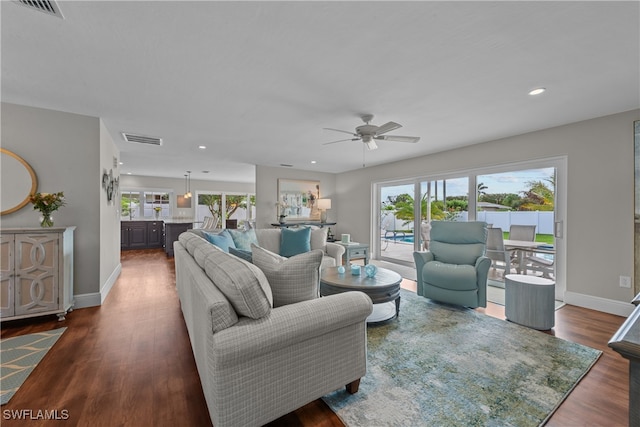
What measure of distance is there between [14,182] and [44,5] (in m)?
2.35

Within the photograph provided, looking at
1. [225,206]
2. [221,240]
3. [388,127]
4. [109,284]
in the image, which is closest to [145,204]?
[225,206]

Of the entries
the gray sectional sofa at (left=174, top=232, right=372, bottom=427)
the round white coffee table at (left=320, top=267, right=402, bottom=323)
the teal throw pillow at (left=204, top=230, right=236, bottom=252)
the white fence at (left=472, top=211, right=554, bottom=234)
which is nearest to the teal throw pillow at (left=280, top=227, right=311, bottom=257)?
the teal throw pillow at (left=204, top=230, right=236, bottom=252)

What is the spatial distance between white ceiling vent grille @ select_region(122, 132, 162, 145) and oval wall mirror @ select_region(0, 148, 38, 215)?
1233mm

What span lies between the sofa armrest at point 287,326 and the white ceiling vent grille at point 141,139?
13.0 ft

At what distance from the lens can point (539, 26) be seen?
1664mm

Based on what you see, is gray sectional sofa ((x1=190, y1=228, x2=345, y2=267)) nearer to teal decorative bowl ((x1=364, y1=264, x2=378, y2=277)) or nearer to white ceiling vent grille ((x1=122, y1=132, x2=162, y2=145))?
teal decorative bowl ((x1=364, y1=264, x2=378, y2=277))

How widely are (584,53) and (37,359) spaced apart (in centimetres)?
478

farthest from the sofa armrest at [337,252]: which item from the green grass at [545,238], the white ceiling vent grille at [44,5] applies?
the white ceiling vent grille at [44,5]

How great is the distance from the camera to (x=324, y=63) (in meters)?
2.07

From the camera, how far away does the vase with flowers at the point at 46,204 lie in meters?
2.79

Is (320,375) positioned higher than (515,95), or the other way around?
(515,95)

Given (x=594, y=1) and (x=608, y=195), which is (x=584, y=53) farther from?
(x=608, y=195)

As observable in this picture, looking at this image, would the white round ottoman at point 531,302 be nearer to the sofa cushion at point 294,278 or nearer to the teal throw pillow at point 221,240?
the sofa cushion at point 294,278

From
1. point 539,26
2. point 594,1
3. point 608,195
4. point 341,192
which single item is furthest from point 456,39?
point 341,192
